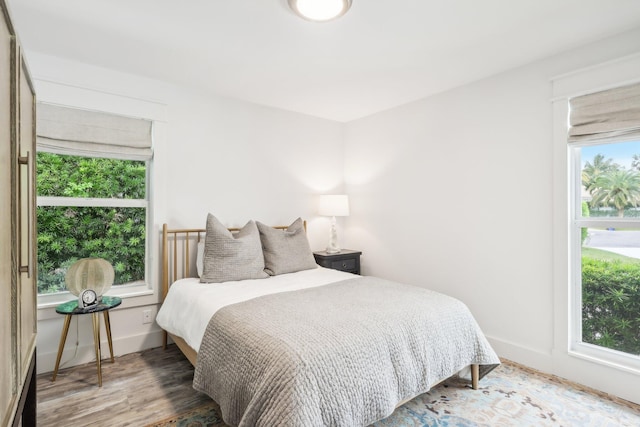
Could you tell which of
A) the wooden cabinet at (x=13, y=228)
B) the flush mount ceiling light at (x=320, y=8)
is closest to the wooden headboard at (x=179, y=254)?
the wooden cabinet at (x=13, y=228)

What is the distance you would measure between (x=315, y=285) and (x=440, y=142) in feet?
6.03

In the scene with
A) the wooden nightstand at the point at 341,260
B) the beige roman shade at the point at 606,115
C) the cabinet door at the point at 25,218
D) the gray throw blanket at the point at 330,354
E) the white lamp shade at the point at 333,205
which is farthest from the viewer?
the white lamp shade at the point at 333,205

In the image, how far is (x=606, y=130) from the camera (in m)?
2.24

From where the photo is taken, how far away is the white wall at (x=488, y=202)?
2540mm

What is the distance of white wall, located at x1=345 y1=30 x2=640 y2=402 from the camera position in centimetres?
254

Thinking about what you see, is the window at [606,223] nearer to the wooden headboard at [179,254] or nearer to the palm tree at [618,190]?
the palm tree at [618,190]

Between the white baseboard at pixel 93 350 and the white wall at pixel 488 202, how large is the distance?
241cm

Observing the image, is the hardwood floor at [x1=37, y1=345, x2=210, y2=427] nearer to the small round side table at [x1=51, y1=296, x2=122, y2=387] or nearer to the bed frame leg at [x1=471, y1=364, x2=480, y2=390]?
the small round side table at [x1=51, y1=296, x2=122, y2=387]

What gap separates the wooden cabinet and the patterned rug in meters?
1.04

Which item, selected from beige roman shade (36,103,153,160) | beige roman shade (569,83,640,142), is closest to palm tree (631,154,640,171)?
beige roman shade (569,83,640,142)

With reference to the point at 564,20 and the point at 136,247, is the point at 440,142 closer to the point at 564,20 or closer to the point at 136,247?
the point at 564,20

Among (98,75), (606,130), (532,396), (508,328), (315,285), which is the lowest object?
(532,396)

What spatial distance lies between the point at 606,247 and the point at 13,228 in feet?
10.8

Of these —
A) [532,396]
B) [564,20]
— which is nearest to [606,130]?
[564,20]
